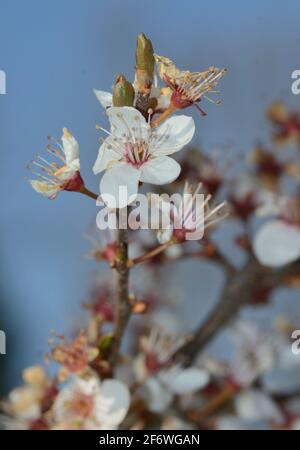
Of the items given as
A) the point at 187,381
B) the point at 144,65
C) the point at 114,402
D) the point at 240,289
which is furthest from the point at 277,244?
the point at 144,65

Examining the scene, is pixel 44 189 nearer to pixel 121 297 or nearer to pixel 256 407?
pixel 121 297

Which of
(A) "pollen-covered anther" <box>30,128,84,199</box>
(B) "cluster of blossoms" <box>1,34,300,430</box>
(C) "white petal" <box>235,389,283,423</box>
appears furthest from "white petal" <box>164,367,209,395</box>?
(A) "pollen-covered anther" <box>30,128,84,199</box>

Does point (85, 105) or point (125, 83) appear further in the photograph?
point (85, 105)
